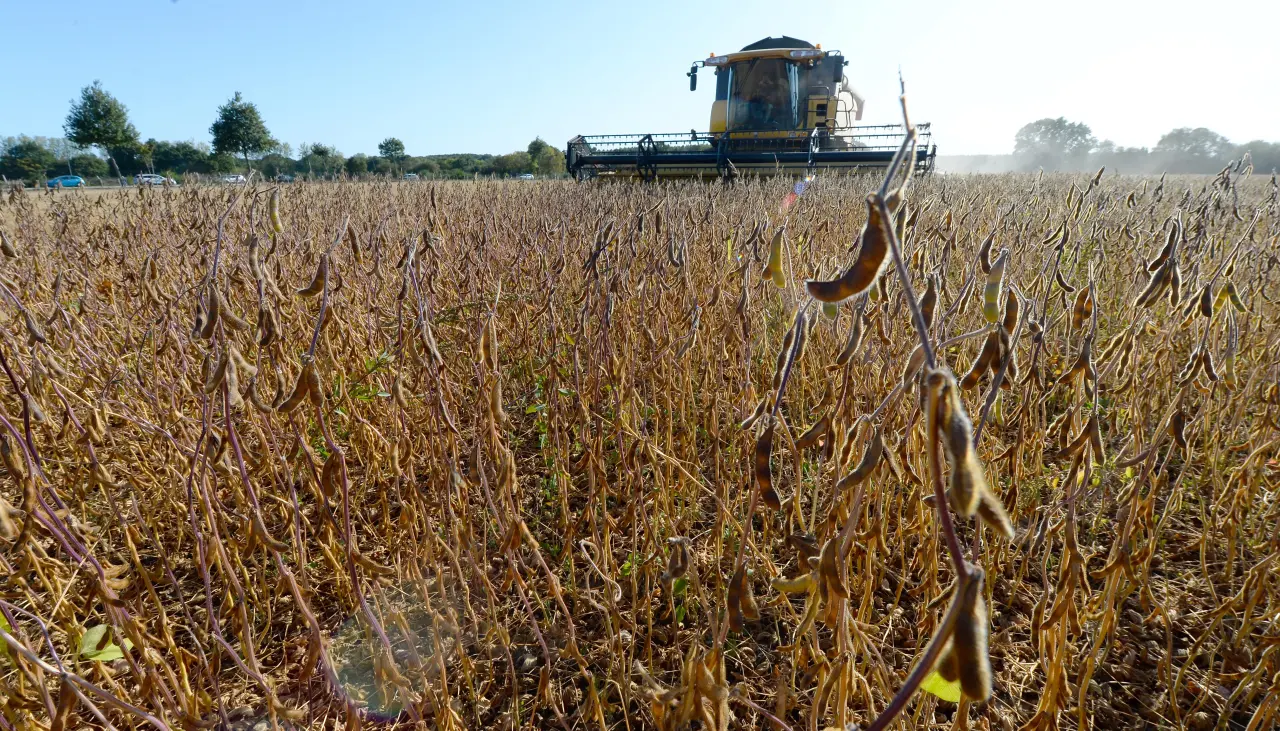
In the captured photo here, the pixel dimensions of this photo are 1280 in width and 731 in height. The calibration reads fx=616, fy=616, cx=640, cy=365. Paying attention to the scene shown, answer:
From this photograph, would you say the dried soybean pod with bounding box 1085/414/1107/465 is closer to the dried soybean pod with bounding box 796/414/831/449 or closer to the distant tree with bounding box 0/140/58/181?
the dried soybean pod with bounding box 796/414/831/449

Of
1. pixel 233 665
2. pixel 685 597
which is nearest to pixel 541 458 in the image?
pixel 685 597

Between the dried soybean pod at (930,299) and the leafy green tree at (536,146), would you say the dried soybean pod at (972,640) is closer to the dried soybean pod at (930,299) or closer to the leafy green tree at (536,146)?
the dried soybean pod at (930,299)

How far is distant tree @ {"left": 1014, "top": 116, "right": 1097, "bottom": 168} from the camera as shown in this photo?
60.0 meters

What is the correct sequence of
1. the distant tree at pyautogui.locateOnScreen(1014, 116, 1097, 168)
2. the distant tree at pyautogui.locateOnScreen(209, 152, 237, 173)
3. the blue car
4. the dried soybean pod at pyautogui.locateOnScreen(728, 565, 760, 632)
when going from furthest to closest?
1. the distant tree at pyautogui.locateOnScreen(1014, 116, 1097, 168)
2. the distant tree at pyautogui.locateOnScreen(209, 152, 237, 173)
3. the blue car
4. the dried soybean pod at pyautogui.locateOnScreen(728, 565, 760, 632)

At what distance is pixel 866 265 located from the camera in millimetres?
501

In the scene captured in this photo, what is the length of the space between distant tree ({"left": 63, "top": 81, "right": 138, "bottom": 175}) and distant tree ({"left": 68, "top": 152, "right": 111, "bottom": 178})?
2467 millimetres

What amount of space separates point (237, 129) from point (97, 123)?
19.5ft

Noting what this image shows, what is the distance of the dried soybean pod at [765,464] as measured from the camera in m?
0.82

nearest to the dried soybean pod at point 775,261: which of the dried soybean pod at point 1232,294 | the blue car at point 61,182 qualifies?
the dried soybean pod at point 1232,294

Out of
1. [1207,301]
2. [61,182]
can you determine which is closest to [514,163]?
[61,182]

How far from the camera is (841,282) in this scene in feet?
1.77

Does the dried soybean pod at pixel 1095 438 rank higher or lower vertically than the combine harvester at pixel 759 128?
lower

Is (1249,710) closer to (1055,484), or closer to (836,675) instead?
(1055,484)

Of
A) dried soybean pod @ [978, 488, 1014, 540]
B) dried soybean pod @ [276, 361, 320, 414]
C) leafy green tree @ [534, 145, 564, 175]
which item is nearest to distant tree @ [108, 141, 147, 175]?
leafy green tree @ [534, 145, 564, 175]
